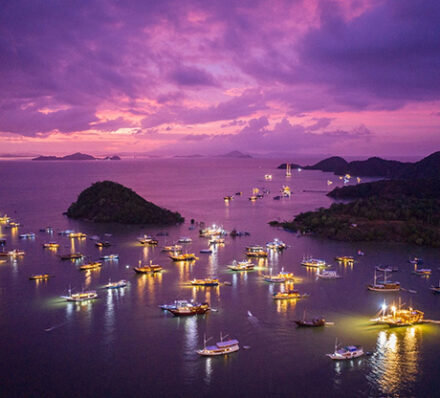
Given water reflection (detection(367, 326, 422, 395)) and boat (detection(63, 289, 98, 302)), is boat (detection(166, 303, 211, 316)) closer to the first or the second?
boat (detection(63, 289, 98, 302))

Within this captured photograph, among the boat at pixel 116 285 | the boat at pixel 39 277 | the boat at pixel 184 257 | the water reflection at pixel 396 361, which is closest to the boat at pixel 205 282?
the boat at pixel 116 285

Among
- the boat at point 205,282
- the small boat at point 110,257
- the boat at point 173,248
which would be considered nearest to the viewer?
the boat at point 205,282

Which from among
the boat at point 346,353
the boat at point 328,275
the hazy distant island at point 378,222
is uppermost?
Answer: the hazy distant island at point 378,222

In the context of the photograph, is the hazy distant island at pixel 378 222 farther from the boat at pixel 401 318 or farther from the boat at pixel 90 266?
the boat at pixel 90 266

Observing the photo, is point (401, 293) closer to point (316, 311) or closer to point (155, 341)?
point (316, 311)

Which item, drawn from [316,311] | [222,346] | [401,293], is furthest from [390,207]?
[222,346]

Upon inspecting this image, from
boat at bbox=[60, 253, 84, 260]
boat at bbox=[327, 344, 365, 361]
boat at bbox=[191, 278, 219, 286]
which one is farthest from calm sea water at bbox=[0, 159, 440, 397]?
boat at bbox=[191, 278, 219, 286]
